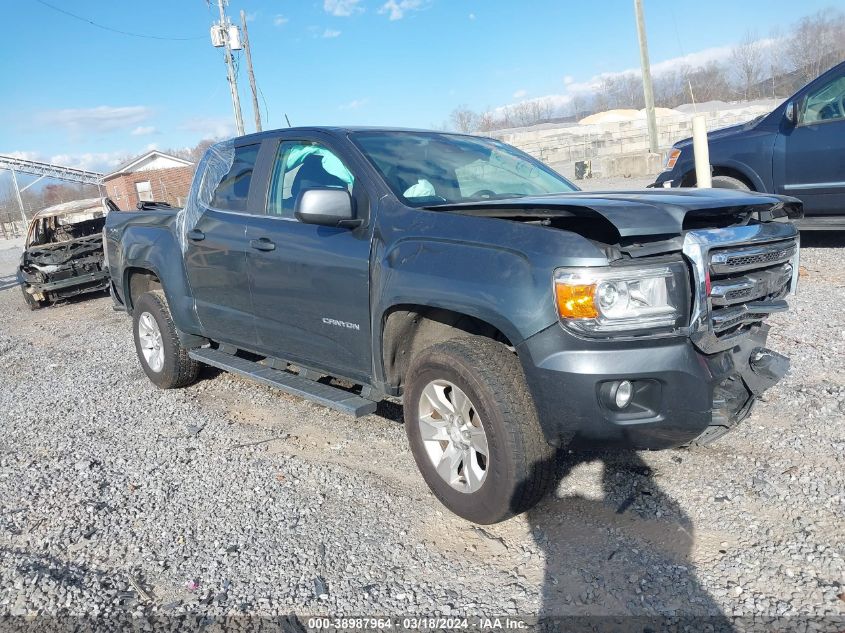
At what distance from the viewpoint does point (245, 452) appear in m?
4.40

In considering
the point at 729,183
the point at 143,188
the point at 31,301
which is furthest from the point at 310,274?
the point at 143,188

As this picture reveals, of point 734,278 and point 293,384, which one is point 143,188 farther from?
point 734,278

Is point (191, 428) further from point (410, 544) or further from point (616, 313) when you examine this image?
point (616, 313)

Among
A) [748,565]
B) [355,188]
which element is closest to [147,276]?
[355,188]

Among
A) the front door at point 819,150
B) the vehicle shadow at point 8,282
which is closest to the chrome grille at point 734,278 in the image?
the front door at point 819,150

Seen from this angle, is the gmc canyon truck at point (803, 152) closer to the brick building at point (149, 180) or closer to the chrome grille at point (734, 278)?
the chrome grille at point (734, 278)

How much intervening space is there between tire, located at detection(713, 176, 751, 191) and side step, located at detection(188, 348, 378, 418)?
6.03 m

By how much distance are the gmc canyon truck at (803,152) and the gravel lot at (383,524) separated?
3250 millimetres

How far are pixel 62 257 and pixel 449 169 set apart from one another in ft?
33.6

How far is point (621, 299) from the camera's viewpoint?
9.09 ft

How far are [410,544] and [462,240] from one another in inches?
55.6

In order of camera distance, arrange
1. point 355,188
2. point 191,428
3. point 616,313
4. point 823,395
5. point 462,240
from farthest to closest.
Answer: point 191,428
point 823,395
point 355,188
point 462,240
point 616,313

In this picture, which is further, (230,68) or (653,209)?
(230,68)

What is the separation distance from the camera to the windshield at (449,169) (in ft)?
12.6
